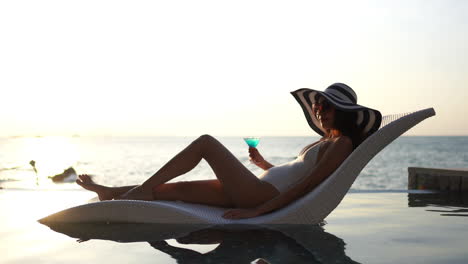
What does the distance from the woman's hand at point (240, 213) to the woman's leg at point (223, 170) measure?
112mm

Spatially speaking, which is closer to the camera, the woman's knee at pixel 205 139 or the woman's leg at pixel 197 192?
the woman's knee at pixel 205 139

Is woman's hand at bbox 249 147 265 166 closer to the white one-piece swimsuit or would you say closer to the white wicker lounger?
the white one-piece swimsuit

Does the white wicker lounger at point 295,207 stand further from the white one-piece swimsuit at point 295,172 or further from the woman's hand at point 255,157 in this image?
the woman's hand at point 255,157

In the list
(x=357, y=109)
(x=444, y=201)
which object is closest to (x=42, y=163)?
(x=444, y=201)

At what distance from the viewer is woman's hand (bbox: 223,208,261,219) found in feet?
13.0

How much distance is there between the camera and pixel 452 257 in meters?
3.16

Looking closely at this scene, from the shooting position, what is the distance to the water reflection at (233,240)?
9.95 ft

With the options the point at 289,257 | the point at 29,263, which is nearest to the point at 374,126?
the point at 289,257

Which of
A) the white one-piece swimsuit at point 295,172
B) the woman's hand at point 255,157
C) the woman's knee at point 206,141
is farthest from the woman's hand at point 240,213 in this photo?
the woman's hand at point 255,157

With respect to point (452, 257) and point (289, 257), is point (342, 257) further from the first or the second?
point (452, 257)

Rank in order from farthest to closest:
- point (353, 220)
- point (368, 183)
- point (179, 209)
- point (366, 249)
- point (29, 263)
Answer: point (368, 183) → point (353, 220) → point (179, 209) → point (366, 249) → point (29, 263)

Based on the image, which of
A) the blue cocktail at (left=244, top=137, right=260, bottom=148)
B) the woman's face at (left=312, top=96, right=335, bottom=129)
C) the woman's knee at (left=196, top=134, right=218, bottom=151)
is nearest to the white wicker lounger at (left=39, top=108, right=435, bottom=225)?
the woman's face at (left=312, top=96, right=335, bottom=129)

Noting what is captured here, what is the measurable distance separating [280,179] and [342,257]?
115 centimetres

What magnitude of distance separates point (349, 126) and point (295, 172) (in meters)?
0.57
